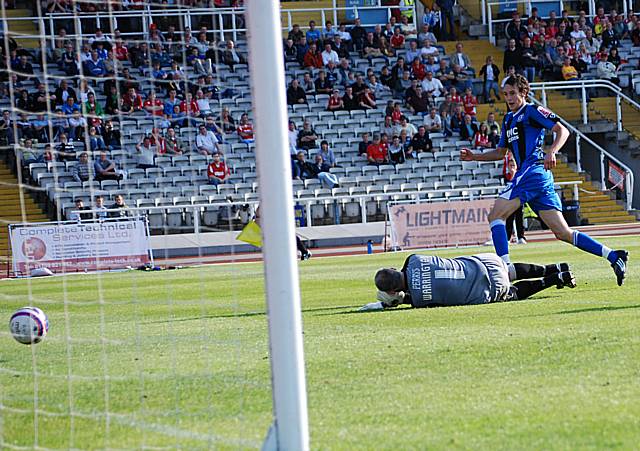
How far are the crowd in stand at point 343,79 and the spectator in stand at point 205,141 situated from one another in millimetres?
133

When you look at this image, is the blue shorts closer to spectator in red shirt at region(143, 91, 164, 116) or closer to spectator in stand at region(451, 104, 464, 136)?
spectator in red shirt at region(143, 91, 164, 116)

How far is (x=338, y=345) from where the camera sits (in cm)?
845

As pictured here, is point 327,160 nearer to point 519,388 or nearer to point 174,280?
point 174,280

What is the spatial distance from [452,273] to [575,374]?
4520mm

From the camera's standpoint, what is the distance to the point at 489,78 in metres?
37.4

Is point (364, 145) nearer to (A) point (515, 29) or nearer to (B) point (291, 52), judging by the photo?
(B) point (291, 52)

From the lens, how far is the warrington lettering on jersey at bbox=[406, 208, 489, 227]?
2739 centimetres

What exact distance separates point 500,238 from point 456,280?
6.24 ft

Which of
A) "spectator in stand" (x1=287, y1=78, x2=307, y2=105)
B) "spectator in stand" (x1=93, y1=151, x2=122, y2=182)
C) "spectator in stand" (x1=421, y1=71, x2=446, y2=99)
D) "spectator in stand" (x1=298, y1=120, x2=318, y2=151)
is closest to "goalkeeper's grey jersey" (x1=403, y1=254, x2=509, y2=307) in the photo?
"spectator in stand" (x1=93, y1=151, x2=122, y2=182)

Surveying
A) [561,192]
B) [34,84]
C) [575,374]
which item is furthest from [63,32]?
[575,374]

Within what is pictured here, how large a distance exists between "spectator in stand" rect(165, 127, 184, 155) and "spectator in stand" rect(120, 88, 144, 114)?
3.31ft

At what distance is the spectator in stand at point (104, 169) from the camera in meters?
27.4

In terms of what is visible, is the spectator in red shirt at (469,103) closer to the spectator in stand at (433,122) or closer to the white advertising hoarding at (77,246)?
the spectator in stand at (433,122)

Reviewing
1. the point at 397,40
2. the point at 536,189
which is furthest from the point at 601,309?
the point at 397,40
